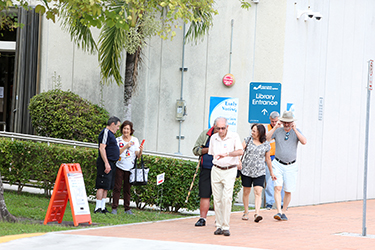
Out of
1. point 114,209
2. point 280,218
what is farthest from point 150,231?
point 280,218

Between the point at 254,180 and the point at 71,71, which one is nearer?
the point at 254,180

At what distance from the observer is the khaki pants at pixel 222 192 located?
8.78 meters

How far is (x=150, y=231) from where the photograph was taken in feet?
28.8

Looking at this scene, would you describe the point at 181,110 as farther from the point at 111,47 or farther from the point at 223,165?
the point at 223,165

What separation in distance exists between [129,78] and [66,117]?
187 centimetres

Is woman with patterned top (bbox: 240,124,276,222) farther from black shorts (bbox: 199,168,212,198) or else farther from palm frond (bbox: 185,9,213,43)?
palm frond (bbox: 185,9,213,43)

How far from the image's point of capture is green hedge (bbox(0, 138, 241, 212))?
11297 millimetres

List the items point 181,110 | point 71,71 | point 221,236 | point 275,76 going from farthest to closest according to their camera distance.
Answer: point 71,71 → point 181,110 → point 275,76 → point 221,236

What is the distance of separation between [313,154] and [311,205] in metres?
1.31

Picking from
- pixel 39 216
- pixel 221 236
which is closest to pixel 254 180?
pixel 221 236

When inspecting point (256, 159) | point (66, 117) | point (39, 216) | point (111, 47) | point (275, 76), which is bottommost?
point (39, 216)

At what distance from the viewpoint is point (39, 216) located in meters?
10.0

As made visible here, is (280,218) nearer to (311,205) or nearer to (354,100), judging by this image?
(311,205)

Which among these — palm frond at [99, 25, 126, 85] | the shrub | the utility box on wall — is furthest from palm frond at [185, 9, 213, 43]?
the shrub
